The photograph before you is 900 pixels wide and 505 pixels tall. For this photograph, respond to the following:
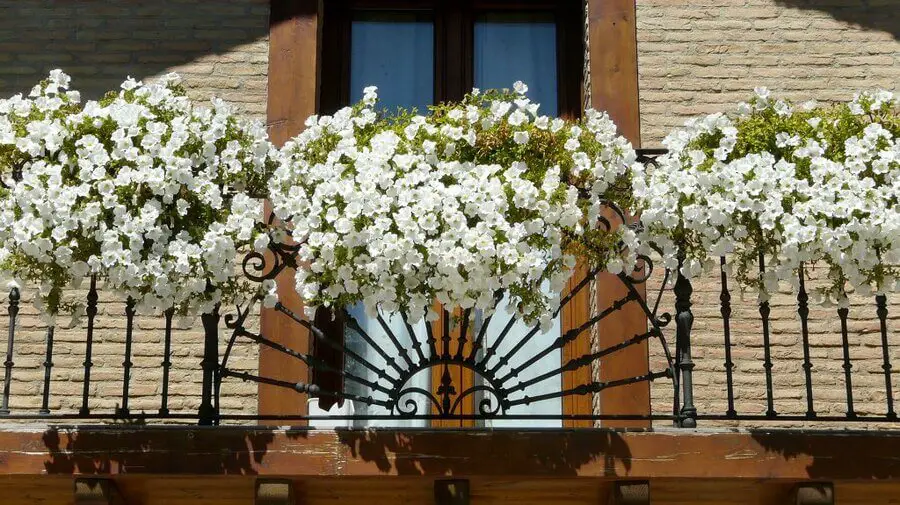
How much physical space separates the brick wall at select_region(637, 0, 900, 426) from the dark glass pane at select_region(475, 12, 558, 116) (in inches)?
23.7

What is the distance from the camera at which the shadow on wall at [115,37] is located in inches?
342

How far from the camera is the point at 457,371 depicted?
8.29 meters

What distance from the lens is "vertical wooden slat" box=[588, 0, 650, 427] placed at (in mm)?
7953

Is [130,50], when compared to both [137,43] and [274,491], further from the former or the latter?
[274,491]

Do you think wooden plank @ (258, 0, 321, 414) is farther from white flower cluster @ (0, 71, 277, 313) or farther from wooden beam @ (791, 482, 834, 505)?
wooden beam @ (791, 482, 834, 505)

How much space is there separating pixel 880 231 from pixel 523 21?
3.25 meters

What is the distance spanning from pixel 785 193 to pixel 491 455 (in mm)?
1692

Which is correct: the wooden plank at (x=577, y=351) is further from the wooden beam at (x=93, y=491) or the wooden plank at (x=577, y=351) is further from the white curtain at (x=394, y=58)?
the wooden beam at (x=93, y=491)

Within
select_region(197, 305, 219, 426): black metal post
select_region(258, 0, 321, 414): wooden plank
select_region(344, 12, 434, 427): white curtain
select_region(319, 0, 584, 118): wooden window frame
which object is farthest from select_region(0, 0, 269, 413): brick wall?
select_region(197, 305, 219, 426): black metal post

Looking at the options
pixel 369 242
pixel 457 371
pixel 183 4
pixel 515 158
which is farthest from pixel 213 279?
pixel 183 4

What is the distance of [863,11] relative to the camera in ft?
28.9

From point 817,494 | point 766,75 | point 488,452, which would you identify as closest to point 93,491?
point 488,452

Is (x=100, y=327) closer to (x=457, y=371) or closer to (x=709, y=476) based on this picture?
(x=457, y=371)

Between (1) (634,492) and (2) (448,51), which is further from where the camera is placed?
(2) (448,51)
